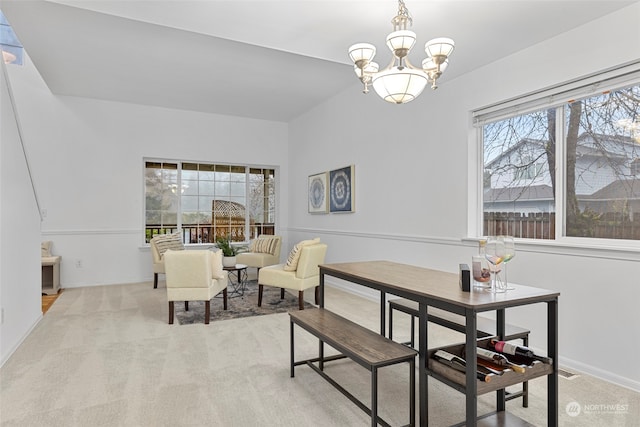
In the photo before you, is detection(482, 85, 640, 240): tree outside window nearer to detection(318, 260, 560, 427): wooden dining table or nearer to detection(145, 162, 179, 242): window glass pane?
detection(318, 260, 560, 427): wooden dining table

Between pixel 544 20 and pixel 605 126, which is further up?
pixel 544 20

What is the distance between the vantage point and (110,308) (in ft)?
15.0

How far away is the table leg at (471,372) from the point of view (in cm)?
160

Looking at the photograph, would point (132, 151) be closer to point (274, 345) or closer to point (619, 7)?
point (274, 345)

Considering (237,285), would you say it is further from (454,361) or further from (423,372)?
(454,361)

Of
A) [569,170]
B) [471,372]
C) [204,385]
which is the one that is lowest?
[204,385]

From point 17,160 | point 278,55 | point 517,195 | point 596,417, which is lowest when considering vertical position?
point 596,417

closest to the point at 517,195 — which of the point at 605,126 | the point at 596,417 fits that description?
the point at 605,126

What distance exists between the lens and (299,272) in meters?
4.43

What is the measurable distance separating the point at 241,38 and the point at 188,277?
2.38 metres

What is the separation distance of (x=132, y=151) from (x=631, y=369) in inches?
264

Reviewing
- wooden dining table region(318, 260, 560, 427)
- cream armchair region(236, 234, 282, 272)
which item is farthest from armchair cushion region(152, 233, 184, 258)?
wooden dining table region(318, 260, 560, 427)

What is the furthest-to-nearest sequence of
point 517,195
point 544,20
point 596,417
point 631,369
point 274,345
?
point 517,195 → point 274,345 → point 544,20 → point 631,369 → point 596,417

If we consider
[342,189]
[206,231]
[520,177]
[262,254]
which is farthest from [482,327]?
[206,231]
